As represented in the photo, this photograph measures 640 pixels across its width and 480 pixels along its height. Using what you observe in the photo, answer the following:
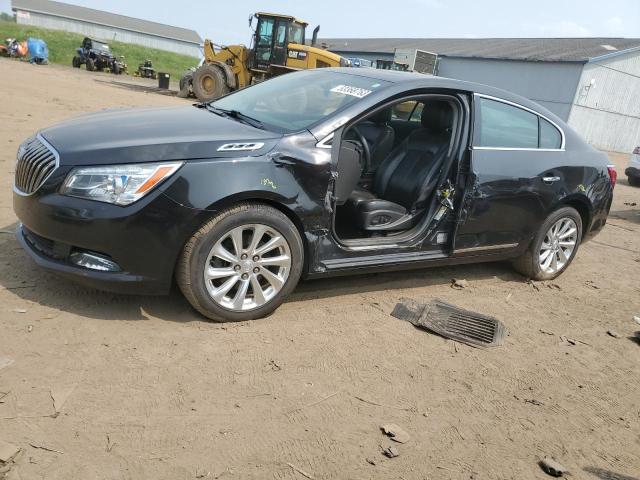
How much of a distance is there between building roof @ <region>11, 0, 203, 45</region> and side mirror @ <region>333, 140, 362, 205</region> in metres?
76.6

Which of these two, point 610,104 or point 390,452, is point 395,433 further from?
point 610,104

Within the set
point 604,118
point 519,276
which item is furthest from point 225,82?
point 604,118

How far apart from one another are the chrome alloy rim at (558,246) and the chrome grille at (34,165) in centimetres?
423

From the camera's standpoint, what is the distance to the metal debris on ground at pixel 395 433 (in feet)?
9.21

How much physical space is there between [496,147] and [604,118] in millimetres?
29396

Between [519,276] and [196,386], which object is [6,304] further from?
[519,276]

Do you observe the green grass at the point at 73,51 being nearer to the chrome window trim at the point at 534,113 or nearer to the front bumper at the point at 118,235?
the chrome window trim at the point at 534,113

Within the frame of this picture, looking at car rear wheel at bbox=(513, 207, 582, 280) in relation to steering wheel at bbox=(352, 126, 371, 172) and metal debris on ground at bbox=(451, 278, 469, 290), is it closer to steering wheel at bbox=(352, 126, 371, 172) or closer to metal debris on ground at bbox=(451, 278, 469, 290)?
metal debris on ground at bbox=(451, 278, 469, 290)

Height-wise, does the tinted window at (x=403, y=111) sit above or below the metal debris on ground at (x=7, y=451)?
above

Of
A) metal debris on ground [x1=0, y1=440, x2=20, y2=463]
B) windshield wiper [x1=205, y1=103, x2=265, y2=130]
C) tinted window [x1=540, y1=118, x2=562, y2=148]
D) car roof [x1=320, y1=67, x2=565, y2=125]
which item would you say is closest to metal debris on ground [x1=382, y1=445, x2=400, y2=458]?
metal debris on ground [x1=0, y1=440, x2=20, y2=463]

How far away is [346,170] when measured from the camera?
4.22 metres

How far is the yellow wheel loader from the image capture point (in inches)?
744

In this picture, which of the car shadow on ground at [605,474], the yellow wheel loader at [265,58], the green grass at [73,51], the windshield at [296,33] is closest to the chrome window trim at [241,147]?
the car shadow on ground at [605,474]

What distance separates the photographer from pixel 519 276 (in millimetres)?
5555
